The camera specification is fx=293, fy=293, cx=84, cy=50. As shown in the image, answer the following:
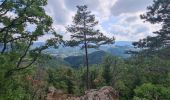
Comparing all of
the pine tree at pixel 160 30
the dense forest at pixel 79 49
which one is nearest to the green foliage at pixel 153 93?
the dense forest at pixel 79 49

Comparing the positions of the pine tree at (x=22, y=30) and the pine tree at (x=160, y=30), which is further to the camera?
the pine tree at (x=160, y=30)

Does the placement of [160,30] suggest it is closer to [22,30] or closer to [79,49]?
[79,49]

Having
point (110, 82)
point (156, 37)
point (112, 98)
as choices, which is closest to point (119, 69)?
point (110, 82)

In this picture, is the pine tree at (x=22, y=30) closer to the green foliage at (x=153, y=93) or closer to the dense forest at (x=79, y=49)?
the dense forest at (x=79, y=49)

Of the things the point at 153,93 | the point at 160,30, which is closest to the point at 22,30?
the point at 153,93

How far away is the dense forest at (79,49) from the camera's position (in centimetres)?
1686

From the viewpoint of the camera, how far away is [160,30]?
121ft

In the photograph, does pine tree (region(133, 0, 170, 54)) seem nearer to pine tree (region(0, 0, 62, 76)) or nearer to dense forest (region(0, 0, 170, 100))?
dense forest (region(0, 0, 170, 100))

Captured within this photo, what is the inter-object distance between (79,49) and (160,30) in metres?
13.3

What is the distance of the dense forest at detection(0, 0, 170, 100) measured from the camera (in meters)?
16.9

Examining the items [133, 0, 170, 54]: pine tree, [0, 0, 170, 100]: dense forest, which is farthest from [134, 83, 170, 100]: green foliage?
[133, 0, 170, 54]: pine tree

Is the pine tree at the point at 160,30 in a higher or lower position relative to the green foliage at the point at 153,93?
higher

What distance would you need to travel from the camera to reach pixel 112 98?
29.6 meters

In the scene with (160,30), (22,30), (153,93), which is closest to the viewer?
(22,30)
